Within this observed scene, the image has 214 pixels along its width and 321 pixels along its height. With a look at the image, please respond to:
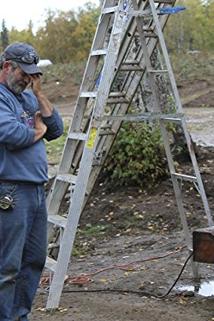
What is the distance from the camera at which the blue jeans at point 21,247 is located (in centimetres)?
515

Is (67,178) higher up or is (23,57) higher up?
(23,57)

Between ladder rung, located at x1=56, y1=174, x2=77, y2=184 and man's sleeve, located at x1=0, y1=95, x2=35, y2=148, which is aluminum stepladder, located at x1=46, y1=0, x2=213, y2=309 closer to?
ladder rung, located at x1=56, y1=174, x2=77, y2=184

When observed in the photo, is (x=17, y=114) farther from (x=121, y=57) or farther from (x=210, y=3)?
(x=210, y=3)

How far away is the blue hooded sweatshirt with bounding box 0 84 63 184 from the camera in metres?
5.09

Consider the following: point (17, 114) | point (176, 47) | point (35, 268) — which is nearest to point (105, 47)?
point (17, 114)

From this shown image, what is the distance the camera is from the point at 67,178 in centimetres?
634

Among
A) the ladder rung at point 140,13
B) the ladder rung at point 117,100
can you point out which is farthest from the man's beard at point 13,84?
the ladder rung at point 117,100

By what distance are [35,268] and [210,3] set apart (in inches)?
2685

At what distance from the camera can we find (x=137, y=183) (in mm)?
10398

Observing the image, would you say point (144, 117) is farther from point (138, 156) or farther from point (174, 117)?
point (138, 156)

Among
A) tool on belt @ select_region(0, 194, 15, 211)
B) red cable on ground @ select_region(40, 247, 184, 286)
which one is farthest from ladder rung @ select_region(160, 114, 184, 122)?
tool on belt @ select_region(0, 194, 15, 211)

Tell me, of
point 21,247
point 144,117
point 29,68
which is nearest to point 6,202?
point 21,247

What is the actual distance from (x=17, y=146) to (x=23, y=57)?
0.65 meters

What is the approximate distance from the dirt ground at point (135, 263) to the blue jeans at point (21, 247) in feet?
1.67
